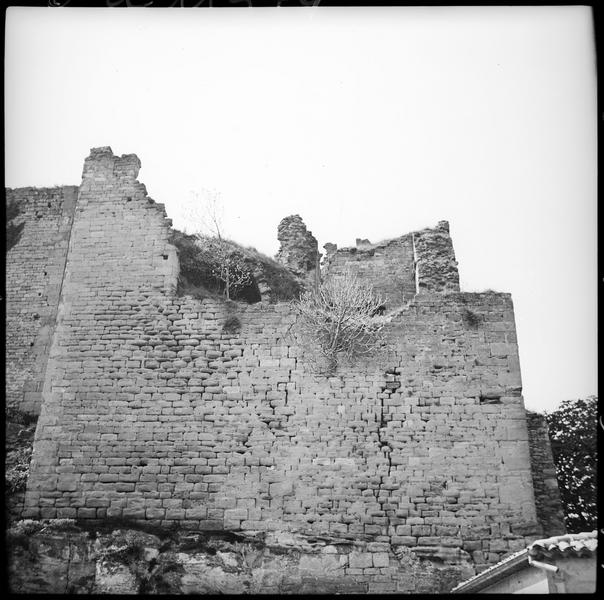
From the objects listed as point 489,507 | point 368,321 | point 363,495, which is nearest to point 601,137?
point 368,321

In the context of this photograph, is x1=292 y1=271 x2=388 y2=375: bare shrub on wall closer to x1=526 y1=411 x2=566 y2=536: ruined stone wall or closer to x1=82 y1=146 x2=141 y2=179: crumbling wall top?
x1=526 y1=411 x2=566 y2=536: ruined stone wall

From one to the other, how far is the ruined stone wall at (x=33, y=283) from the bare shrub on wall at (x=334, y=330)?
14.9 ft

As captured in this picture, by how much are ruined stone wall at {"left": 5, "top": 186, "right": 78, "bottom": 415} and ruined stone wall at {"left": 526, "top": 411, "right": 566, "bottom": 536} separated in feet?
25.8

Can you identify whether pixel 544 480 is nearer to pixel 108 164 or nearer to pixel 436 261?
pixel 436 261

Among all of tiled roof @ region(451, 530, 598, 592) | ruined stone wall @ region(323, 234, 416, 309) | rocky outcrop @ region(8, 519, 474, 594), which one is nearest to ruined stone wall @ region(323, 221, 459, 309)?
ruined stone wall @ region(323, 234, 416, 309)

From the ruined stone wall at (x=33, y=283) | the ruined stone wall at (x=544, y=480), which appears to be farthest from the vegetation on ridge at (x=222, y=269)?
the ruined stone wall at (x=544, y=480)

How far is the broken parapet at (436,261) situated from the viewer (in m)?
10.3

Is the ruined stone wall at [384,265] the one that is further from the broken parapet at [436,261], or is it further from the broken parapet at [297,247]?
the broken parapet at [436,261]

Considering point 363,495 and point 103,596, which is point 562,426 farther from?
point 103,596

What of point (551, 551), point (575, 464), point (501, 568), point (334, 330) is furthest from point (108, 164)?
point (575, 464)

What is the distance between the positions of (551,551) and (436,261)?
489 centimetres

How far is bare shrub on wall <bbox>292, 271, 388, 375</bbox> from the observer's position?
936cm

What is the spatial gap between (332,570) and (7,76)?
26.5ft

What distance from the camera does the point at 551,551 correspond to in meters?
7.11
